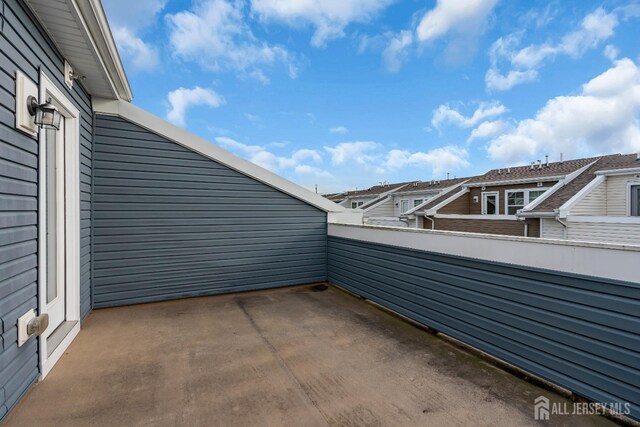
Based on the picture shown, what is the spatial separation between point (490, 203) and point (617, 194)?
13.7 ft

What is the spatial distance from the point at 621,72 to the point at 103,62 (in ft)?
34.0

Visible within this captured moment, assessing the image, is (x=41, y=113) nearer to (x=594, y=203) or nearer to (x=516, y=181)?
(x=594, y=203)

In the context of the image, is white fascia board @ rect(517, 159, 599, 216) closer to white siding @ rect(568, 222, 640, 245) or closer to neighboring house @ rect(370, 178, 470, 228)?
white siding @ rect(568, 222, 640, 245)

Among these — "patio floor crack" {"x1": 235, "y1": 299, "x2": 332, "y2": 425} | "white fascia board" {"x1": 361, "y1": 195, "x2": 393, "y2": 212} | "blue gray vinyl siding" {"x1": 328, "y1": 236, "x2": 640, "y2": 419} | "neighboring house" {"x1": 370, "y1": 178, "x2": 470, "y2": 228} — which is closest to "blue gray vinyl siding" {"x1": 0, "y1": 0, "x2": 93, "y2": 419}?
"patio floor crack" {"x1": 235, "y1": 299, "x2": 332, "y2": 425}

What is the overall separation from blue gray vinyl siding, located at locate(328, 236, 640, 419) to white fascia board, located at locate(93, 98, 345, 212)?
89.8 inches

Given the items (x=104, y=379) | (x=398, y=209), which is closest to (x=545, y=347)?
(x=104, y=379)

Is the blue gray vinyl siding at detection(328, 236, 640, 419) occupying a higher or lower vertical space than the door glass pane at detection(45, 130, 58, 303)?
lower

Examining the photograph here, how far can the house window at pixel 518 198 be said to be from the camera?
11.4m

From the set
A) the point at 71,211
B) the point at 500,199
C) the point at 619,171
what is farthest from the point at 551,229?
the point at 71,211

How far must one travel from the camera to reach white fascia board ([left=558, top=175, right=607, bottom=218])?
8.41m

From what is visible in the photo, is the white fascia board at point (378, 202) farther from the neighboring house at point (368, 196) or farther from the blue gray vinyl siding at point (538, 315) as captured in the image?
the blue gray vinyl siding at point (538, 315)

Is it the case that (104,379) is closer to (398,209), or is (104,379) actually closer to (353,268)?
(353,268)

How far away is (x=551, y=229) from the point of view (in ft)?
29.1

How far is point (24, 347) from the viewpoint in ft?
7.18
